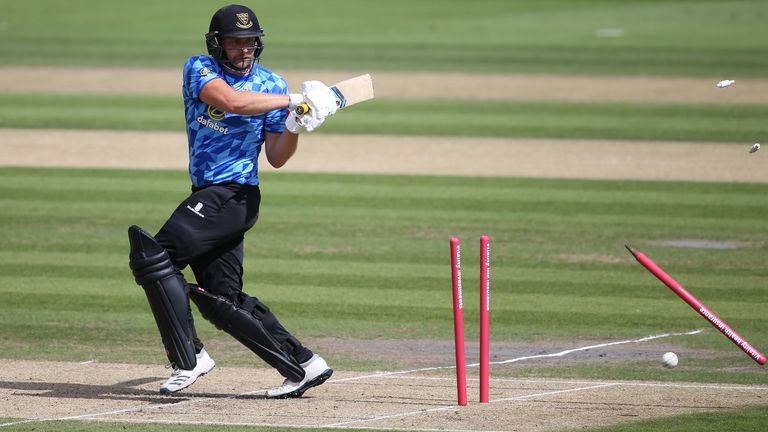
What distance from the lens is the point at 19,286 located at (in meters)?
11.1

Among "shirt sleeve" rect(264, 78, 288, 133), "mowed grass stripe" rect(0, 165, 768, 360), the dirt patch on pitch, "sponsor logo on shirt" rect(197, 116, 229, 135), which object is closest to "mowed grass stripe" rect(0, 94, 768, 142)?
"mowed grass stripe" rect(0, 165, 768, 360)

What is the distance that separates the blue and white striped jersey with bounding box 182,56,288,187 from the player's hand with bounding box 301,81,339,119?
0.37 metres

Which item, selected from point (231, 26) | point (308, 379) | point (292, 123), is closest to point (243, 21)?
point (231, 26)

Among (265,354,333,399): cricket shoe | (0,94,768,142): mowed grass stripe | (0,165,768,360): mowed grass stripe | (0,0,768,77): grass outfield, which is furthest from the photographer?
(0,0,768,77): grass outfield

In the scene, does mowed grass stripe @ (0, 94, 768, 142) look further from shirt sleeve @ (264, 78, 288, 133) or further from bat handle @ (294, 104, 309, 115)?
bat handle @ (294, 104, 309, 115)

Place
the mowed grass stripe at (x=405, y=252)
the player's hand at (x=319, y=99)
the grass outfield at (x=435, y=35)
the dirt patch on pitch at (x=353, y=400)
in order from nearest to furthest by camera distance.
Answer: the dirt patch on pitch at (x=353, y=400), the player's hand at (x=319, y=99), the mowed grass stripe at (x=405, y=252), the grass outfield at (x=435, y=35)

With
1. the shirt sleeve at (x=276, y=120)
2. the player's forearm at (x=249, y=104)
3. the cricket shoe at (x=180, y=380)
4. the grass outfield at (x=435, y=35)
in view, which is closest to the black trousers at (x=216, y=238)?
the cricket shoe at (x=180, y=380)

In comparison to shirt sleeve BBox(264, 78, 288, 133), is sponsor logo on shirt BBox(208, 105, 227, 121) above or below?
above

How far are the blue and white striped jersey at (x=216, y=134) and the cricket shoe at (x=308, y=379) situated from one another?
3.57 ft

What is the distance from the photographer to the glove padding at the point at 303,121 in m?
7.36

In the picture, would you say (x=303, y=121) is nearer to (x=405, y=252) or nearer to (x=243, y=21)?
(x=243, y=21)

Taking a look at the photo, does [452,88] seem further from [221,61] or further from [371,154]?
[221,61]

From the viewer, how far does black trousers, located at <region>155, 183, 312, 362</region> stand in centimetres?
743

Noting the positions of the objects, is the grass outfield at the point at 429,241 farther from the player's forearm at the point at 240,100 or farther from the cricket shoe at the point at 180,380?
the player's forearm at the point at 240,100
